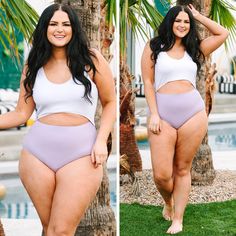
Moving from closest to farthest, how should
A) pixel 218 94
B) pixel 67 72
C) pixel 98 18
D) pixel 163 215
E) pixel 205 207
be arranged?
1. pixel 67 72
2. pixel 98 18
3. pixel 163 215
4. pixel 205 207
5. pixel 218 94

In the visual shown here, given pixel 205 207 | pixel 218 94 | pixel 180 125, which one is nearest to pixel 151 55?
pixel 180 125

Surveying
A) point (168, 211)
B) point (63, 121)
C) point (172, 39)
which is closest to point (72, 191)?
point (63, 121)

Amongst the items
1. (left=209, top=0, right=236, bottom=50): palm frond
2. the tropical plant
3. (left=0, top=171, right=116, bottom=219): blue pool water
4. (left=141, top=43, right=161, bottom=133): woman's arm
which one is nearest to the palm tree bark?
the tropical plant

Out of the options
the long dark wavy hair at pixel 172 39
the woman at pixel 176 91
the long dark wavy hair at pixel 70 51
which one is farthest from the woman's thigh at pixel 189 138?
the long dark wavy hair at pixel 70 51

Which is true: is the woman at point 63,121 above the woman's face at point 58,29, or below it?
below

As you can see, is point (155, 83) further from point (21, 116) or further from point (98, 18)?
point (21, 116)

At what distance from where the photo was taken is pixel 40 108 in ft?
10.1

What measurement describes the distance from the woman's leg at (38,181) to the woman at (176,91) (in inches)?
60.8

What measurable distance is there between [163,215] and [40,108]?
7.60 ft

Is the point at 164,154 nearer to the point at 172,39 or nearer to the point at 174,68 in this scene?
the point at 174,68

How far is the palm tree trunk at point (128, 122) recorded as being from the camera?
5645 mm

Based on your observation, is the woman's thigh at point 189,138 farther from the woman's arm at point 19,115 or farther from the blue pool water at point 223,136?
the blue pool water at point 223,136

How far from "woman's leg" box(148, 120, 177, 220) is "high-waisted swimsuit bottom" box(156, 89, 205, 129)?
0.20ft

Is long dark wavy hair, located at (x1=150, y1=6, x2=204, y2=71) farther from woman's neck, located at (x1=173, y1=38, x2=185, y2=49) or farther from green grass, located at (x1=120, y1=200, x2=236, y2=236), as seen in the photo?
green grass, located at (x1=120, y1=200, x2=236, y2=236)
